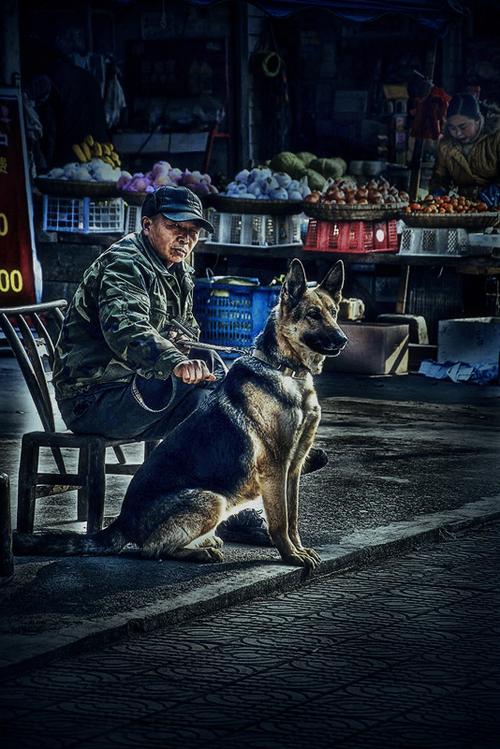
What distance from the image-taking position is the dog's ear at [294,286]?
6934mm

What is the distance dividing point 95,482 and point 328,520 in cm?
141

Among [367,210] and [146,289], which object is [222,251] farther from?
[146,289]

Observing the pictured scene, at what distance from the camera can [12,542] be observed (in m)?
7.01

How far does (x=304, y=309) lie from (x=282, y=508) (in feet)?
3.00

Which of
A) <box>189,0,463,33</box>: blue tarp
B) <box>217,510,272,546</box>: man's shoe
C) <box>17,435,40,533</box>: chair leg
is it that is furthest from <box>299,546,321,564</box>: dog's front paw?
<box>189,0,463,33</box>: blue tarp

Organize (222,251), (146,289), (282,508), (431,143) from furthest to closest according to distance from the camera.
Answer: (431,143) → (222,251) → (146,289) → (282,508)

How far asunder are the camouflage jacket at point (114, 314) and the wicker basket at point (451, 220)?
26.1 ft

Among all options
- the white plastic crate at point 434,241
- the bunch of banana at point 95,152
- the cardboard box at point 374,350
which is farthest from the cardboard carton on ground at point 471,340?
the bunch of banana at point 95,152

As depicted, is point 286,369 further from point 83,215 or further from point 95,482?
point 83,215

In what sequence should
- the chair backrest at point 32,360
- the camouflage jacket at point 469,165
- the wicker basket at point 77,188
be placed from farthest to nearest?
1. the camouflage jacket at point 469,165
2. the wicker basket at point 77,188
3. the chair backrest at point 32,360

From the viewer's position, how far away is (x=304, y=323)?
273 inches

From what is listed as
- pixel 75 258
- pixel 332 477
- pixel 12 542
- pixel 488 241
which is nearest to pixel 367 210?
pixel 488 241

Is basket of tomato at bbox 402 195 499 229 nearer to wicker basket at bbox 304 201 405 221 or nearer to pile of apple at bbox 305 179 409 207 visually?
wicker basket at bbox 304 201 405 221

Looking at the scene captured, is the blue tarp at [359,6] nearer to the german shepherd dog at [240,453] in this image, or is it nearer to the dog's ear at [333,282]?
the dog's ear at [333,282]
